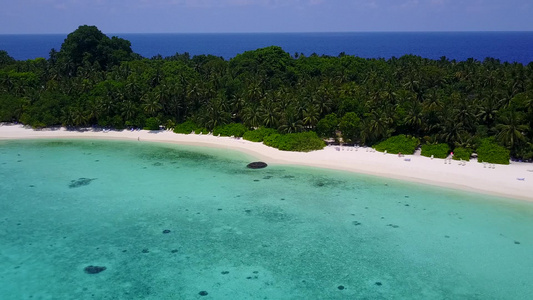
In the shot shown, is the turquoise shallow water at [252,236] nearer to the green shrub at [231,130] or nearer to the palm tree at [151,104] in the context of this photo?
the green shrub at [231,130]

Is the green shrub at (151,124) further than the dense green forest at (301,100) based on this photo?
Yes

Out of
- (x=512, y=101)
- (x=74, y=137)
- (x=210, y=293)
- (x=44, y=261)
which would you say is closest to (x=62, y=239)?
(x=44, y=261)

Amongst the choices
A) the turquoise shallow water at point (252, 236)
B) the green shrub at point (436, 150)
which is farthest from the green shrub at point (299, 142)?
the green shrub at point (436, 150)

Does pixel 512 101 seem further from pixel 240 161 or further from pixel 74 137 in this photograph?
pixel 74 137

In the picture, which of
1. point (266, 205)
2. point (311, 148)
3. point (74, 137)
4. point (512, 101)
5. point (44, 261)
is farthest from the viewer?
point (74, 137)

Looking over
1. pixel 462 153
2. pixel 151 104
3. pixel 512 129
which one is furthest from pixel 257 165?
pixel 512 129

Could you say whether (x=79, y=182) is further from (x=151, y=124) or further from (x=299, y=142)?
(x=299, y=142)

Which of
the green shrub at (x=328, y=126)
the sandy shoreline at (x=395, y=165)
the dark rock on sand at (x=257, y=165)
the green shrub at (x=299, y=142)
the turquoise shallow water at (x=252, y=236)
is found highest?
the green shrub at (x=328, y=126)
